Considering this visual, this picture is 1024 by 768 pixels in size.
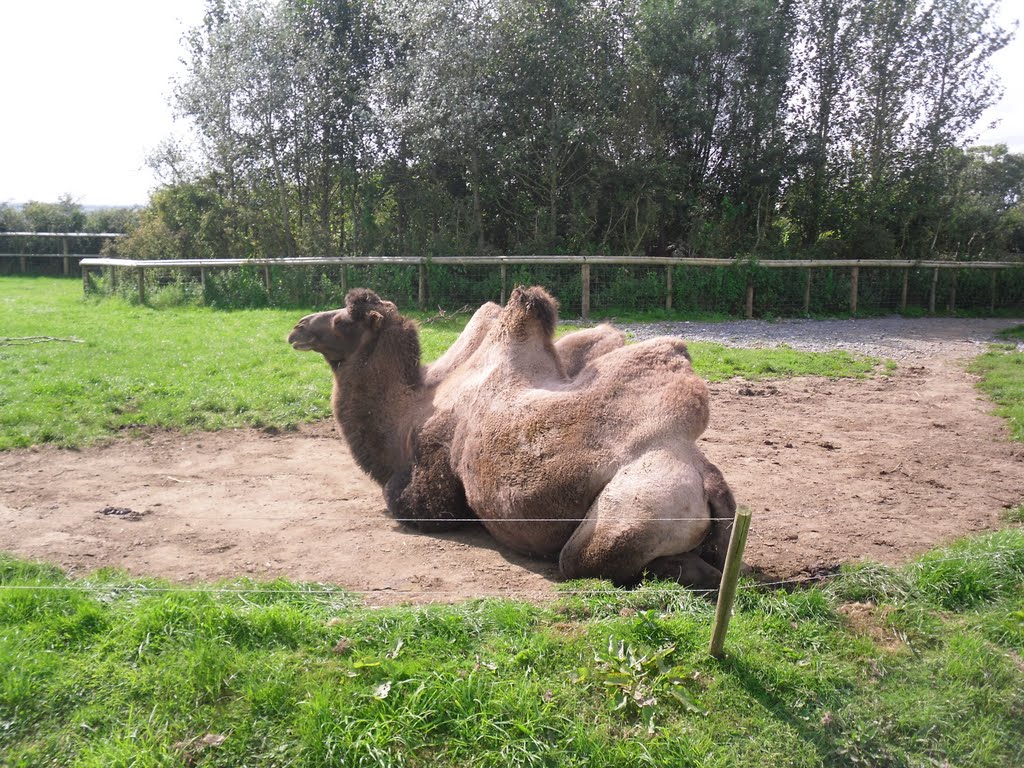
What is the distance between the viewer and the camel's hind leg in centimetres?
444

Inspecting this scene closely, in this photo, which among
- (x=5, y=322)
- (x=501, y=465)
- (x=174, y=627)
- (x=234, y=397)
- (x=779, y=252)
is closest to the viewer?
(x=174, y=627)

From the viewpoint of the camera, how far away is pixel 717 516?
4652 millimetres

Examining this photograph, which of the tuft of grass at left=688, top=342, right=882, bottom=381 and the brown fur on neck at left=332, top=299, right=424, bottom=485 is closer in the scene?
the brown fur on neck at left=332, top=299, right=424, bottom=485

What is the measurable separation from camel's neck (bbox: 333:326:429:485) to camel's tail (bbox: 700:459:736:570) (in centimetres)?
263

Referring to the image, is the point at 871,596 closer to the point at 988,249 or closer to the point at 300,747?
the point at 300,747

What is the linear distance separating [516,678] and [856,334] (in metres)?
13.7

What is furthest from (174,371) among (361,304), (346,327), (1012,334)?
(1012,334)

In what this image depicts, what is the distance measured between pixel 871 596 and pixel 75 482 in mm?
6331

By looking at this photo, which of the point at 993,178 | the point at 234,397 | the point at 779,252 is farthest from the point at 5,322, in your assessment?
the point at 993,178

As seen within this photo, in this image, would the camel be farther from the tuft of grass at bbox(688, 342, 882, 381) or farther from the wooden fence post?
the wooden fence post

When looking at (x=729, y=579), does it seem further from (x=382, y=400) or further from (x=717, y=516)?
(x=382, y=400)

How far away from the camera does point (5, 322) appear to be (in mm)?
14805

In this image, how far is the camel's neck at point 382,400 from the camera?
667 cm

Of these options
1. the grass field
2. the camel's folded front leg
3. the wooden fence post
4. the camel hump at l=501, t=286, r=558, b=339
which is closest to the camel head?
the camel's folded front leg
